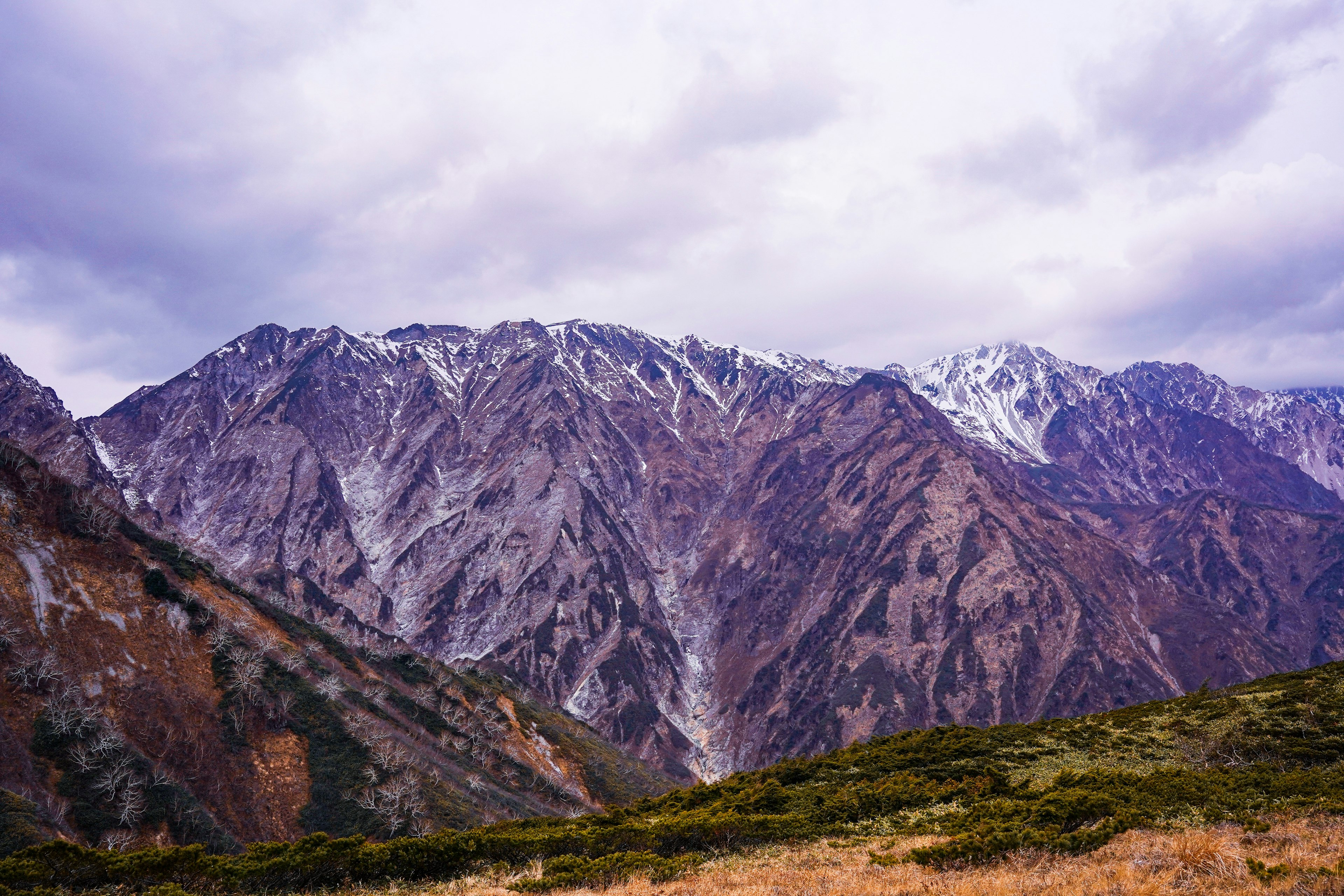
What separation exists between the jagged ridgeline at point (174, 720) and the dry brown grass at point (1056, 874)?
38.6m

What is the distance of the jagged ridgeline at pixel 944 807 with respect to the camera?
2181 centimetres

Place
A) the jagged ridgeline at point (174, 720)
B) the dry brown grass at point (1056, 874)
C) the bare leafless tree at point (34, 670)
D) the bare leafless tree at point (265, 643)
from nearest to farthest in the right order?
the dry brown grass at point (1056, 874) → the jagged ridgeline at point (174, 720) → the bare leafless tree at point (34, 670) → the bare leafless tree at point (265, 643)

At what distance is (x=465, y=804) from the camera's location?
6706cm

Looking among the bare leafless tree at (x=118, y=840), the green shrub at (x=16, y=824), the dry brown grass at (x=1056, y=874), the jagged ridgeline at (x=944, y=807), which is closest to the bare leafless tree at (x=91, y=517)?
the green shrub at (x=16, y=824)

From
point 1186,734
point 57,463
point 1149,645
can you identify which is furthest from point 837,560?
point 57,463

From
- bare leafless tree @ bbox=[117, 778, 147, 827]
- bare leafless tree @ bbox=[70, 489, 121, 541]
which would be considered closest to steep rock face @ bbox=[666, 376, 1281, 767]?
bare leafless tree @ bbox=[117, 778, 147, 827]

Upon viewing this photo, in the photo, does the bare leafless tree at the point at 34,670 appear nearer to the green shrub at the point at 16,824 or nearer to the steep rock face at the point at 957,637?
the green shrub at the point at 16,824

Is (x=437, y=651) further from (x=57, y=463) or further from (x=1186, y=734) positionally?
(x=1186, y=734)

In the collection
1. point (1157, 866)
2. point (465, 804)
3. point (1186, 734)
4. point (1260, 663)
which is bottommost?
point (1260, 663)

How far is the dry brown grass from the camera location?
1569cm

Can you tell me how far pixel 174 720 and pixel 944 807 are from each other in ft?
194

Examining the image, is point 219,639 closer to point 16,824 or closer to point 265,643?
point 265,643

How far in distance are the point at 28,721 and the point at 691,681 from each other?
155251 millimetres

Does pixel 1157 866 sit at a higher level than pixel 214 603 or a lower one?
lower
